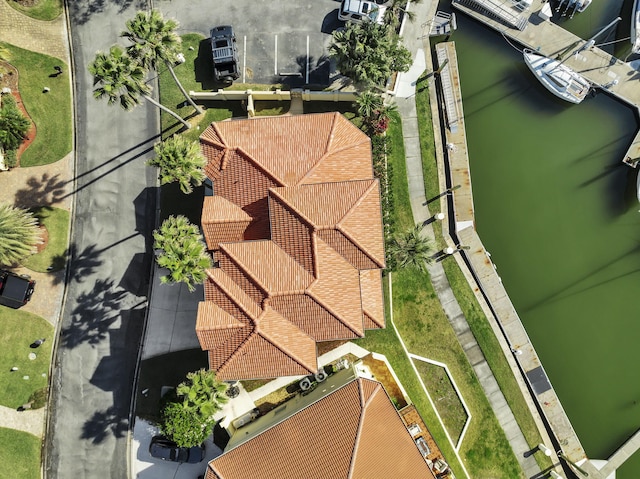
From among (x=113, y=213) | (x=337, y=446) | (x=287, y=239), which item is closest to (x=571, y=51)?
(x=287, y=239)

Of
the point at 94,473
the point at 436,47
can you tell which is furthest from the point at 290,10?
the point at 94,473

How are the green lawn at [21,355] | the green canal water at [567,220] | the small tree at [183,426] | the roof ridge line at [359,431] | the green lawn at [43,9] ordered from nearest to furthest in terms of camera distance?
1. the roof ridge line at [359,431]
2. the small tree at [183,426]
3. the green lawn at [21,355]
4. the green lawn at [43,9]
5. the green canal water at [567,220]

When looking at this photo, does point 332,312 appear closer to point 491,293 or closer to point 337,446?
point 337,446

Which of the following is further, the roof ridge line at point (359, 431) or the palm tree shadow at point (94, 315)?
the palm tree shadow at point (94, 315)

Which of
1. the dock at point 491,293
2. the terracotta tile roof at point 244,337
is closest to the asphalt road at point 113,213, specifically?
the terracotta tile roof at point 244,337

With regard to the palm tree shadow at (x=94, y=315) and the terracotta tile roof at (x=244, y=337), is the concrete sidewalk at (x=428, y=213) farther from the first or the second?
the palm tree shadow at (x=94, y=315)

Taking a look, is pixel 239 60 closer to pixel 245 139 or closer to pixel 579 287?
pixel 245 139

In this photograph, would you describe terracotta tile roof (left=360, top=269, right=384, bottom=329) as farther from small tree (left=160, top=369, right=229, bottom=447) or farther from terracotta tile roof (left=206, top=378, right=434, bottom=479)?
small tree (left=160, top=369, right=229, bottom=447)
